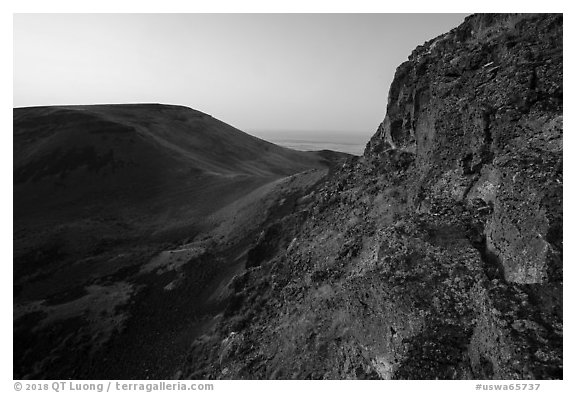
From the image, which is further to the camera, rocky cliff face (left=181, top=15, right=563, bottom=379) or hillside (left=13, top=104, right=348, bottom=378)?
hillside (left=13, top=104, right=348, bottom=378)

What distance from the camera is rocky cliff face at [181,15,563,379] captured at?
1409cm

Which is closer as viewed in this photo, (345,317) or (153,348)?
(345,317)

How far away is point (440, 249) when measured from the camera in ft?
57.4

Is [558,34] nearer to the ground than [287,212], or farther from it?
farther from it

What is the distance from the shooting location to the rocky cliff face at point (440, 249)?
14086 millimetres

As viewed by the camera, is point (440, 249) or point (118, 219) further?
point (118, 219)

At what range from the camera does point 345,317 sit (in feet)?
64.4

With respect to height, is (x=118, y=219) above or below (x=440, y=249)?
below

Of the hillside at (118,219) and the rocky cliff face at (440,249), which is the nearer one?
the rocky cliff face at (440,249)

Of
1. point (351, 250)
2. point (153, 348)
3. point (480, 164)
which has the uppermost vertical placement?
point (480, 164)

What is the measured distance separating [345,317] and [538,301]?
9.40m

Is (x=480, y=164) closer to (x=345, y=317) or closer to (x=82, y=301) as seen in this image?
(x=345, y=317)

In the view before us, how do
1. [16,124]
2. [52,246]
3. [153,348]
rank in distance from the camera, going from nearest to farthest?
[153,348]
[52,246]
[16,124]

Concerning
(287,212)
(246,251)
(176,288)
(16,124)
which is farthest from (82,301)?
(16,124)
